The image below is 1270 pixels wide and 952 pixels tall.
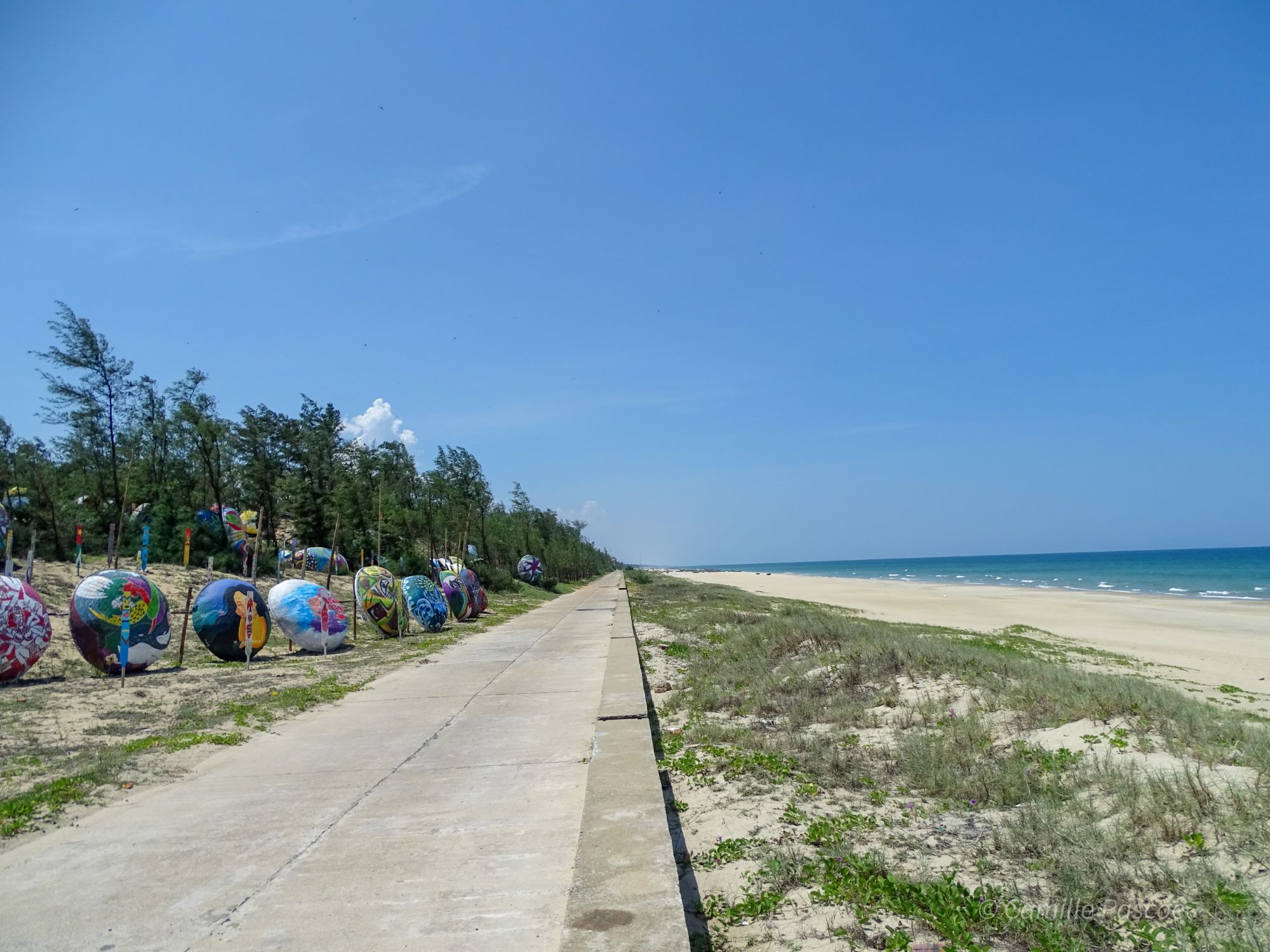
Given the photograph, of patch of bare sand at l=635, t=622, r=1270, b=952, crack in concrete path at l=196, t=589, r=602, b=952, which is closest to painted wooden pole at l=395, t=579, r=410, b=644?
crack in concrete path at l=196, t=589, r=602, b=952

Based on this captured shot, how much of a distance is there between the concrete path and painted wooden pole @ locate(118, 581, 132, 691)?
486 centimetres

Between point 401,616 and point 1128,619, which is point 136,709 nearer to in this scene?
point 401,616

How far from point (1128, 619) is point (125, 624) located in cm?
3714

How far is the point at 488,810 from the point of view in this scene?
5.51m

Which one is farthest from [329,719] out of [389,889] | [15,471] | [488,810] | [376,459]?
[376,459]

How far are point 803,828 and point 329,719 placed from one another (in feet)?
20.5

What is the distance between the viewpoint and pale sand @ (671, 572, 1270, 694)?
1978cm

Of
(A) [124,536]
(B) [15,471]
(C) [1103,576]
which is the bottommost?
(C) [1103,576]

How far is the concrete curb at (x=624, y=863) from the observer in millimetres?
3357

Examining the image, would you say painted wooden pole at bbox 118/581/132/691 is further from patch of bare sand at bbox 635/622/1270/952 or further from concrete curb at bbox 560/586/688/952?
patch of bare sand at bbox 635/622/1270/952

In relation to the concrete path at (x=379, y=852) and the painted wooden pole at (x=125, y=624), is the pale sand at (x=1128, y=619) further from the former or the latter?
the painted wooden pole at (x=125, y=624)

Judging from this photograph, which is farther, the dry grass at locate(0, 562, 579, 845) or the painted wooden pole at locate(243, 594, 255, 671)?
the painted wooden pole at locate(243, 594, 255, 671)

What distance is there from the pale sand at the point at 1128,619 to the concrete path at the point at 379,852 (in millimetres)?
15046

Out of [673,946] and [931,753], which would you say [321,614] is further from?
[673,946]
